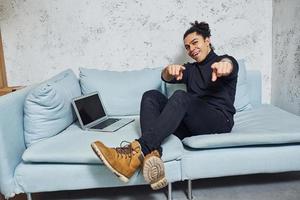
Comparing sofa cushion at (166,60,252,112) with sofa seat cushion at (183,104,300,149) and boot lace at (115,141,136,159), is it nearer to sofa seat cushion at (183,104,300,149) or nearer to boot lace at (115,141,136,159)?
sofa seat cushion at (183,104,300,149)

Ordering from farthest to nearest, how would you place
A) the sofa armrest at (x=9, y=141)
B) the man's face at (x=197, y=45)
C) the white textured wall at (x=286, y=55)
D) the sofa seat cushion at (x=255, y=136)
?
1. the white textured wall at (x=286, y=55)
2. the man's face at (x=197, y=45)
3. the sofa seat cushion at (x=255, y=136)
4. the sofa armrest at (x=9, y=141)

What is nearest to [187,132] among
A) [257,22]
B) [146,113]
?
[146,113]

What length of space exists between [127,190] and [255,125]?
83 cm

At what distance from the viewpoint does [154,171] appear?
1343mm

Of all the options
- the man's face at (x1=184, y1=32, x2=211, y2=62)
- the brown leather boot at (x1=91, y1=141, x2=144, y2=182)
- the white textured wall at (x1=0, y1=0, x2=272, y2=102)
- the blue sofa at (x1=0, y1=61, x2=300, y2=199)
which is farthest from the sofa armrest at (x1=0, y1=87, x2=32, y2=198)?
the man's face at (x1=184, y1=32, x2=211, y2=62)

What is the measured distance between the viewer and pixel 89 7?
88.7 inches

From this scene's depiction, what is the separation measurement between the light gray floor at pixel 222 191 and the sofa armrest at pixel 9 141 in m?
0.32

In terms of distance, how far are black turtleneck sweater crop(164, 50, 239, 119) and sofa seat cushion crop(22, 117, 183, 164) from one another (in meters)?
0.32

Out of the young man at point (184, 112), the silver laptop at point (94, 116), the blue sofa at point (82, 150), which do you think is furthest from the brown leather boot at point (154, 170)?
the silver laptop at point (94, 116)

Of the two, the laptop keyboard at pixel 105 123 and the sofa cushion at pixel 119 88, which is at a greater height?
the sofa cushion at pixel 119 88

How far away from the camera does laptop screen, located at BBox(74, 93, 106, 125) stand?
A: 6.10 feet

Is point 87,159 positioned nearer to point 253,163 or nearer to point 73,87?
point 73,87

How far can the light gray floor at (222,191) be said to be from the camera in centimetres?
162

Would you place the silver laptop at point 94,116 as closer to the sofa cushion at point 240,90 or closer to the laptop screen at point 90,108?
the laptop screen at point 90,108
